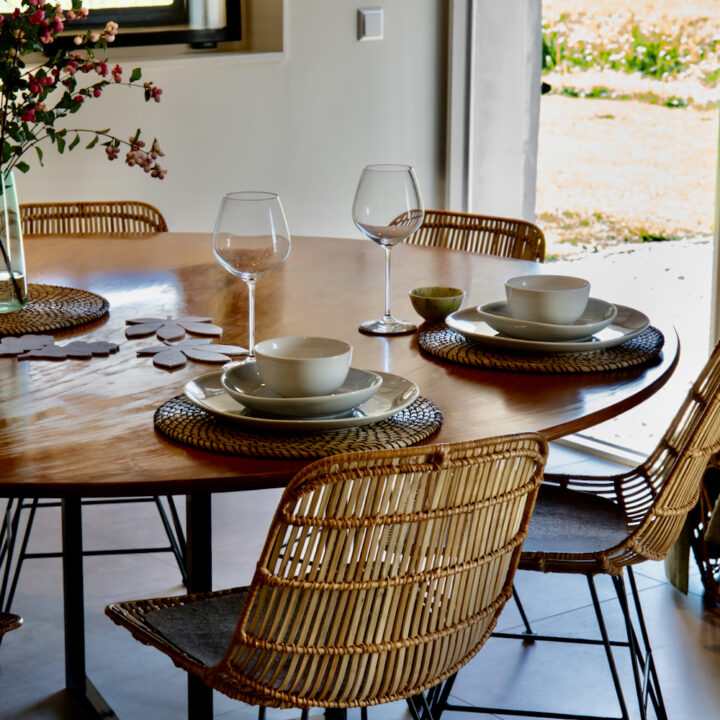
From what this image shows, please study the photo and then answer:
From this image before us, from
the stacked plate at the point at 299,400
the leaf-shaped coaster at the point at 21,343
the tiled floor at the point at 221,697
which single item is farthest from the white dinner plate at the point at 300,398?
the tiled floor at the point at 221,697

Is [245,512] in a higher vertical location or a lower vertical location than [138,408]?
lower

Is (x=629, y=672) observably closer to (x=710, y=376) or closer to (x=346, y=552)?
(x=710, y=376)

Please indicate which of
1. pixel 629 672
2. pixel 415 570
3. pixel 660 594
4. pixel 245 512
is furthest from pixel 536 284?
pixel 245 512

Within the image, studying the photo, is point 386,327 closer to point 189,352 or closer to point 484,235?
point 189,352

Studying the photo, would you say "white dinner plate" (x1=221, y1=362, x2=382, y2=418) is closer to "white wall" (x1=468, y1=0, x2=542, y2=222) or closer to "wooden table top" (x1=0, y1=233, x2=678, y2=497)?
"wooden table top" (x1=0, y1=233, x2=678, y2=497)

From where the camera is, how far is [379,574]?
127 cm

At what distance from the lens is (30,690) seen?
7.57ft

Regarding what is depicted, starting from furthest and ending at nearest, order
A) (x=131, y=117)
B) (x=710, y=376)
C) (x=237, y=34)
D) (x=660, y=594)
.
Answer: (x=237, y=34) < (x=131, y=117) < (x=660, y=594) < (x=710, y=376)

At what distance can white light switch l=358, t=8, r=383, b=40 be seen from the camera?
3791 millimetres

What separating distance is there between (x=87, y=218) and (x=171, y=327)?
4.26ft

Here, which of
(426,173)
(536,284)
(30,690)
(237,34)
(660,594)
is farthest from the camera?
(426,173)

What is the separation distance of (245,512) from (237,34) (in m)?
1.64

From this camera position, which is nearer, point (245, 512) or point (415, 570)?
point (415, 570)

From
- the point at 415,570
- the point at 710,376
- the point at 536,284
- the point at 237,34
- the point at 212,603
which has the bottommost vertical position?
the point at 212,603
